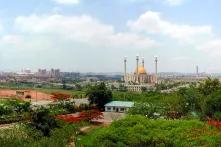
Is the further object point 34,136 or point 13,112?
point 13,112

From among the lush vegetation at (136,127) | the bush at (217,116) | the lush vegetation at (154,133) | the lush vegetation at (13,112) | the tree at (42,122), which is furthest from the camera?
the lush vegetation at (13,112)

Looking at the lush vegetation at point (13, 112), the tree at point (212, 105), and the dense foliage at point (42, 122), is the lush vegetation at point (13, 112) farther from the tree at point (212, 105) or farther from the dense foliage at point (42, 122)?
the tree at point (212, 105)

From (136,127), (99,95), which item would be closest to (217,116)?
(136,127)

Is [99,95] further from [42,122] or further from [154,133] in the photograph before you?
[154,133]

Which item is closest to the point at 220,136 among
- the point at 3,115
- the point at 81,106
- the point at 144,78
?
the point at 3,115

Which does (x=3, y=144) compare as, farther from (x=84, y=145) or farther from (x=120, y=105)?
(x=120, y=105)

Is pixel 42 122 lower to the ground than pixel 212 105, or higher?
lower

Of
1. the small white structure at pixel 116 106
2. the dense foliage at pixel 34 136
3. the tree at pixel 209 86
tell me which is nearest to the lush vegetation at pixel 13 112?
the dense foliage at pixel 34 136
